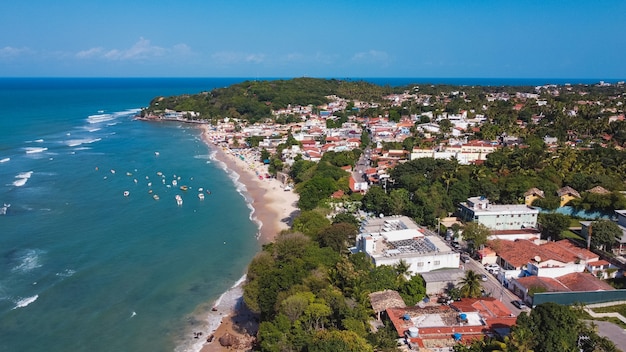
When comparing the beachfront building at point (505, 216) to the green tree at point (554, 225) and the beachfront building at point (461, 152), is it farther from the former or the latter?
the beachfront building at point (461, 152)

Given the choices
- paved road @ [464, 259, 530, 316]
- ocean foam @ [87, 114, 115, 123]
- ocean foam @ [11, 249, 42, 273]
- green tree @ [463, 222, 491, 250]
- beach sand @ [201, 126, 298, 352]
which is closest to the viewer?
beach sand @ [201, 126, 298, 352]

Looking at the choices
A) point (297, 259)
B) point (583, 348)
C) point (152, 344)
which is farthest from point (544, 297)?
point (152, 344)

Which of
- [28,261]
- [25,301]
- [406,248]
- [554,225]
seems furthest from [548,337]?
[28,261]

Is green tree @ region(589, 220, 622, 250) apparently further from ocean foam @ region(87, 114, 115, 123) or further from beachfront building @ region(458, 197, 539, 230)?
ocean foam @ region(87, 114, 115, 123)

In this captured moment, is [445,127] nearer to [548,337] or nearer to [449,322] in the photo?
[449,322]

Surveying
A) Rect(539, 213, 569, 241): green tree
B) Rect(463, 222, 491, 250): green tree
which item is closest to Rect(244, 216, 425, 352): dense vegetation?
Rect(463, 222, 491, 250): green tree

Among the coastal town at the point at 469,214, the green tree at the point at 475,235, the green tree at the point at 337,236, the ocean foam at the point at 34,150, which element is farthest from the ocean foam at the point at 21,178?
the green tree at the point at 475,235

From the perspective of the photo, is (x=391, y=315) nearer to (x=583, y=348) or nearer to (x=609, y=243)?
(x=583, y=348)
